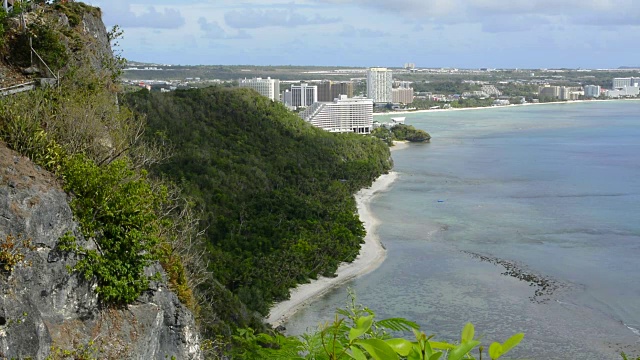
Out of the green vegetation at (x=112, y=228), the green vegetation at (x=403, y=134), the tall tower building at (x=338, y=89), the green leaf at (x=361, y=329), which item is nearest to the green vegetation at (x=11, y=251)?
the green vegetation at (x=112, y=228)

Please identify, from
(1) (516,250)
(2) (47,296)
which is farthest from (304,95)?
(2) (47,296)

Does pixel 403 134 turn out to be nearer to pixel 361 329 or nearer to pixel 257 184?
pixel 257 184

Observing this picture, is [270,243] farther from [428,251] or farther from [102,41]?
[102,41]

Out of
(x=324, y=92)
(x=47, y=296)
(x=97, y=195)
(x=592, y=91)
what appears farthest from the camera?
(x=592, y=91)

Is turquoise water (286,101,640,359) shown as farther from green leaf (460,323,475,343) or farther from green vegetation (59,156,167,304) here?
green leaf (460,323,475,343)

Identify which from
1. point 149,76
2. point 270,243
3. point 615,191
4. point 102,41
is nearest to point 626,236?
point 615,191

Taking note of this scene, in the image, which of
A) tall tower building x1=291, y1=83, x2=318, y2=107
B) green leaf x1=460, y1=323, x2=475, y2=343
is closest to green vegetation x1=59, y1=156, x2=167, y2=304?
green leaf x1=460, y1=323, x2=475, y2=343
